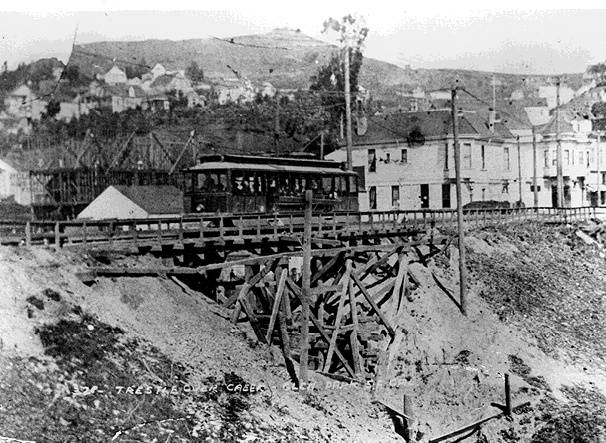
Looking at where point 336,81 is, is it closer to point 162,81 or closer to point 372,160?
point 372,160

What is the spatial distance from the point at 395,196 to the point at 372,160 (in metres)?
3.24

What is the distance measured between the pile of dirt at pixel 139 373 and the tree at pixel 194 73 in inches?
4017

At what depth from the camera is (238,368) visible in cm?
1764

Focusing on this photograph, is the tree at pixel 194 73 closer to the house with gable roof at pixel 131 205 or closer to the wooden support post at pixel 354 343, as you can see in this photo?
the house with gable roof at pixel 131 205

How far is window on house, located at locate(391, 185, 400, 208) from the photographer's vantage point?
51559 millimetres

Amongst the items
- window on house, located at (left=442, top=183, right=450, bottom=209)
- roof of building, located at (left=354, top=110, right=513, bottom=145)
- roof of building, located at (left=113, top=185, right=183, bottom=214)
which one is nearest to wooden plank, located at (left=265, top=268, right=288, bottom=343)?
roof of building, located at (left=113, top=185, right=183, bottom=214)

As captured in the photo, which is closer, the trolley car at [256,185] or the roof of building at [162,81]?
the trolley car at [256,185]

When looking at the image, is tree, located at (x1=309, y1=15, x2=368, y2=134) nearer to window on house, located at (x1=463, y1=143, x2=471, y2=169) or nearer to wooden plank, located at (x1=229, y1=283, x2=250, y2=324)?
window on house, located at (x1=463, y1=143, x2=471, y2=169)

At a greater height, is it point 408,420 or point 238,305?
point 238,305

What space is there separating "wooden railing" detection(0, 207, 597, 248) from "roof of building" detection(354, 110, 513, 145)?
30.2 feet

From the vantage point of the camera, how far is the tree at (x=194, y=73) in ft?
394

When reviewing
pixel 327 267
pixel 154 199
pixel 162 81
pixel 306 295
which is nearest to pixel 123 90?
pixel 162 81

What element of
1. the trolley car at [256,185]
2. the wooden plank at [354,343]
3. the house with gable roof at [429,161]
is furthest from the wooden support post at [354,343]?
the house with gable roof at [429,161]

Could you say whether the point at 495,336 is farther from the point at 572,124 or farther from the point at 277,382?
the point at 572,124
